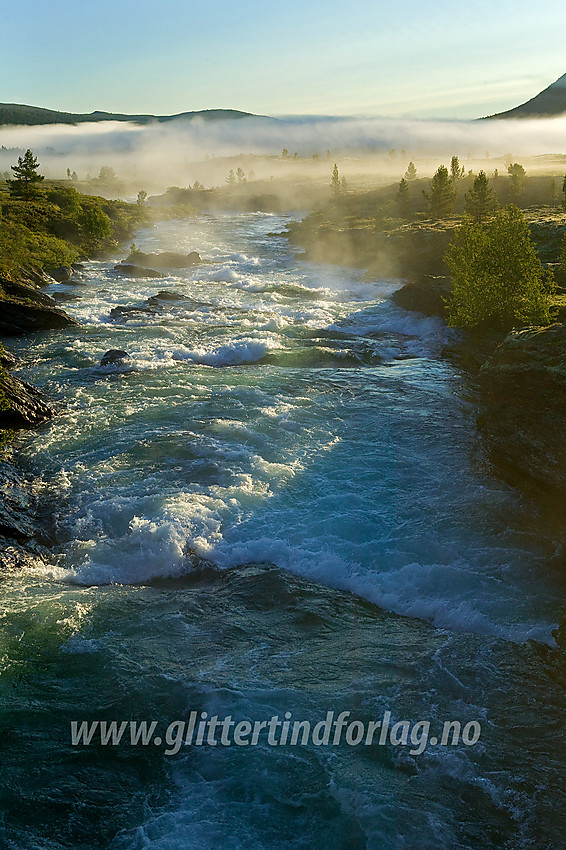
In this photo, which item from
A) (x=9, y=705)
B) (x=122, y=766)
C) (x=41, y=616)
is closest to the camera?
(x=122, y=766)

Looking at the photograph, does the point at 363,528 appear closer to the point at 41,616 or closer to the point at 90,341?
the point at 41,616

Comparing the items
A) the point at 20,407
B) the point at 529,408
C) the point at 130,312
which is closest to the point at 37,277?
the point at 130,312

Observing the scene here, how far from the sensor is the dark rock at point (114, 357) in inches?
1638

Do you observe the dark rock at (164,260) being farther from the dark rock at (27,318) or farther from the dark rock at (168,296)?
the dark rock at (27,318)

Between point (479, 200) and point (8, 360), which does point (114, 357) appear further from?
point (479, 200)

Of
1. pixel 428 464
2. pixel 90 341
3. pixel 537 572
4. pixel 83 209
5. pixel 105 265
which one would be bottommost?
pixel 537 572

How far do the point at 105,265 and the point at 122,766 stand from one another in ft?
275

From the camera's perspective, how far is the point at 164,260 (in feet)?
292

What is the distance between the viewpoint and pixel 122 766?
13.9m

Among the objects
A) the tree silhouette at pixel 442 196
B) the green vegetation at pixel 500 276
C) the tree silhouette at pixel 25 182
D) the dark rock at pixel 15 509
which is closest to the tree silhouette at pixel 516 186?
the tree silhouette at pixel 442 196

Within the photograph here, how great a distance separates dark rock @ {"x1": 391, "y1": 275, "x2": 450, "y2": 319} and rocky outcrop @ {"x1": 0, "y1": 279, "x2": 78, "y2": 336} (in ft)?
102

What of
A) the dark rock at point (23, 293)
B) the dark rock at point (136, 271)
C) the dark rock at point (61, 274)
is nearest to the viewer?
the dark rock at point (23, 293)

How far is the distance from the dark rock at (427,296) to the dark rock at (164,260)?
3875cm

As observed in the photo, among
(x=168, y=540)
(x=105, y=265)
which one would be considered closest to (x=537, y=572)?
(x=168, y=540)
